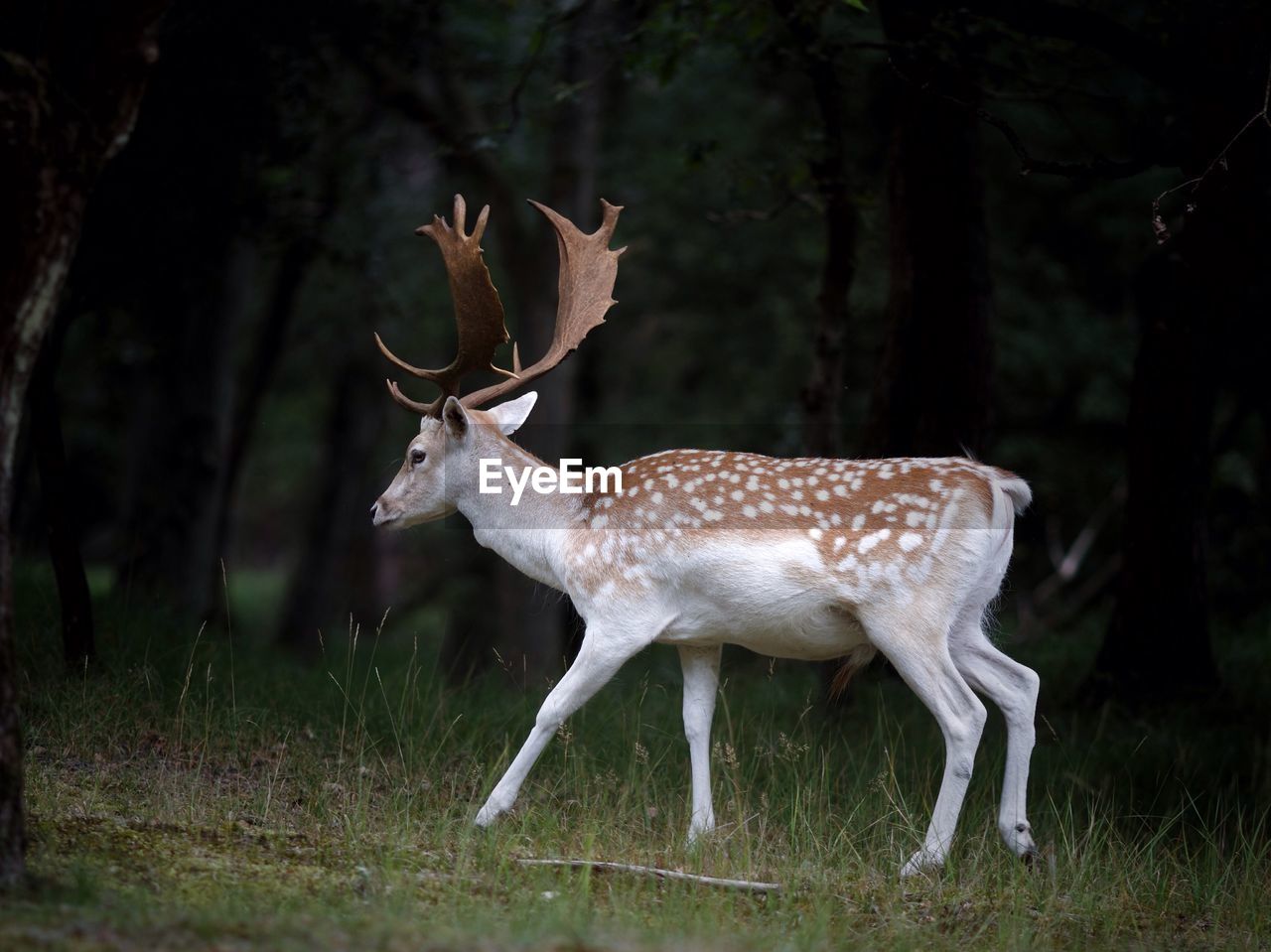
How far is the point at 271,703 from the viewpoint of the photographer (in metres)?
7.19

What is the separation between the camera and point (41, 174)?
4473 mm

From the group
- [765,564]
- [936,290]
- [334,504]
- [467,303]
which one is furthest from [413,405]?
[334,504]

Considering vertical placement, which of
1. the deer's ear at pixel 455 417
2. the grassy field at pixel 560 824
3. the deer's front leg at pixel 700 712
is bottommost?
the grassy field at pixel 560 824

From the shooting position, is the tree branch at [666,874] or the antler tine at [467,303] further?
the antler tine at [467,303]

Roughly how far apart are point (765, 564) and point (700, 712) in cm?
82

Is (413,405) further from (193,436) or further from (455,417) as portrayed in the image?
(193,436)

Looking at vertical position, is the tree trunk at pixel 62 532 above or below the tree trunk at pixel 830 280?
below

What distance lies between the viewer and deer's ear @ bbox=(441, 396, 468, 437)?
6.19 meters

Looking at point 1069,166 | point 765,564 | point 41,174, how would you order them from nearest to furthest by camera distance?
point 41,174
point 765,564
point 1069,166

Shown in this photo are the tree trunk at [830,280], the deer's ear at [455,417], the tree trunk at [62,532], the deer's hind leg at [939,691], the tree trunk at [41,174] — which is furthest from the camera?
the tree trunk at [830,280]

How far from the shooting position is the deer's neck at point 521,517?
6.33 meters

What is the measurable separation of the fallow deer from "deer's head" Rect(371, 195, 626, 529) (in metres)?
0.01

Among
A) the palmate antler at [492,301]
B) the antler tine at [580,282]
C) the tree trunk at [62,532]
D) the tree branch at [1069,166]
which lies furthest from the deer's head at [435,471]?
the tree branch at [1069,166]

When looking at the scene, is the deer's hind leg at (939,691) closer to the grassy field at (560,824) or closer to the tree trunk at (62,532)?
the grassy field at (560,824)
